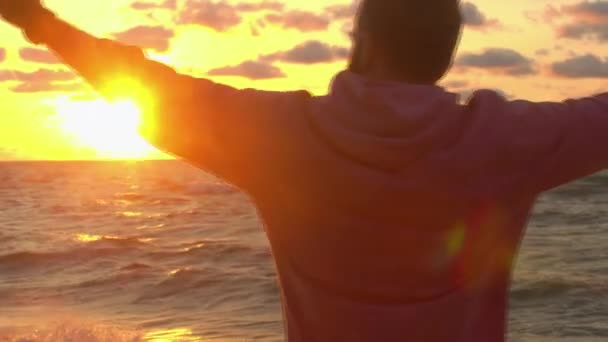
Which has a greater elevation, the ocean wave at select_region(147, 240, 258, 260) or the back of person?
the back of person

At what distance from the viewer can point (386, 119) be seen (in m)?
1.50

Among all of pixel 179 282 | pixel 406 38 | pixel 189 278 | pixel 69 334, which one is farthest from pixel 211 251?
pixel 406 38

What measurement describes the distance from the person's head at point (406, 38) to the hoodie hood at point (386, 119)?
4cm

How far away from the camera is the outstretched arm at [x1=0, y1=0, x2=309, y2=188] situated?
1425 mm

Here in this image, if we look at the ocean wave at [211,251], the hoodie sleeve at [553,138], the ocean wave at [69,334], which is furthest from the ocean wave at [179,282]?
the hoodie sleeve at [553,138]

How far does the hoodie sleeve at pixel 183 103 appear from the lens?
1429 millimetres

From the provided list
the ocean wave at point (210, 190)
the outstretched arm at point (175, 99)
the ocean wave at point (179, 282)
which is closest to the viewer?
the outstretched arm at point (175, 99)

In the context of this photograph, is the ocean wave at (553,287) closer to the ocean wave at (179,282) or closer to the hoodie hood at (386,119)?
the ocean wave at (179,282)

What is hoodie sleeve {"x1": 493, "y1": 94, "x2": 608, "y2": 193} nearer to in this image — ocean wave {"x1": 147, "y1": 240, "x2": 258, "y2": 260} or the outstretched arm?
the outstretched arm

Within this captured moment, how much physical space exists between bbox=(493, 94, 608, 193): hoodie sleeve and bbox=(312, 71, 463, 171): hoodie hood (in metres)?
0.10

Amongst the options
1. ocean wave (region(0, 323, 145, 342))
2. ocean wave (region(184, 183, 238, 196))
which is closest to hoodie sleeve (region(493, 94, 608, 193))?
ocean wave (region(0, 323, 145, 342))

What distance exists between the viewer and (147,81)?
1.44 metres

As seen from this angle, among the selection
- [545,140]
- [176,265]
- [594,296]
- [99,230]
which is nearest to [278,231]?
[545,140]

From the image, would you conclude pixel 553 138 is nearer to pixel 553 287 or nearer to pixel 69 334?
pixel 69 334
